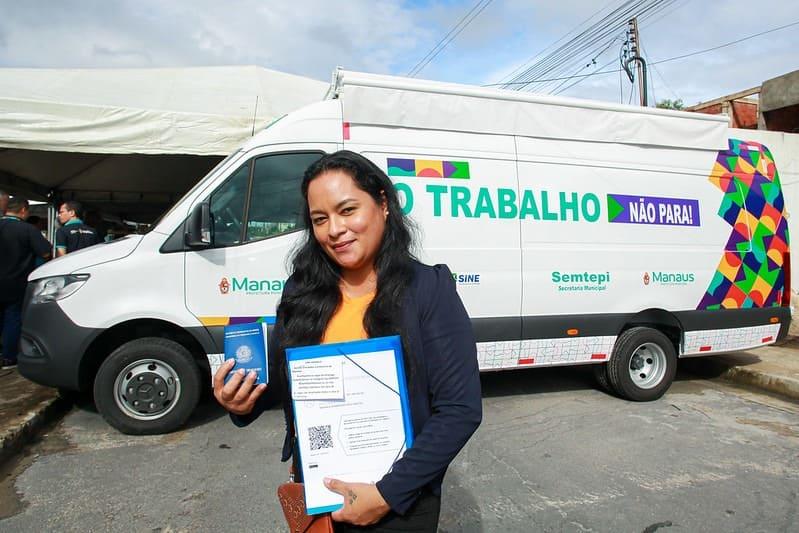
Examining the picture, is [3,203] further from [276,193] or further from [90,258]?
[276,193]

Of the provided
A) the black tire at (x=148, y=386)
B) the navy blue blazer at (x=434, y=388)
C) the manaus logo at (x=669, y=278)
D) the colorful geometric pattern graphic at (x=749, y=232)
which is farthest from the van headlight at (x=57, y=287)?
the colorful geometric pattern graphic at (x=749, y=232)

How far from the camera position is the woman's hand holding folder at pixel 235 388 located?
1236 millimetres

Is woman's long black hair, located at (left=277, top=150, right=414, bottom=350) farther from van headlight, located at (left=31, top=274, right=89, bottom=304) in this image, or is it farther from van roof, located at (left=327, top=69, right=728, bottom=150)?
van headlight, located at (left=31, top=274, right=89, bottom=304)

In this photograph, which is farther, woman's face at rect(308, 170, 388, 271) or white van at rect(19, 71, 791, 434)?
white van at rect(19, 71, 791, 434)

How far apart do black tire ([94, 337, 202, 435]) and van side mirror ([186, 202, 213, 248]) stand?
852 millimetres

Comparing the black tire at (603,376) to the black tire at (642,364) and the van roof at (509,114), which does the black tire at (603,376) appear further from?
the van roof at (509,114)

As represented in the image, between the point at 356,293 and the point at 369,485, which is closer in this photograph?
the point at 369,485

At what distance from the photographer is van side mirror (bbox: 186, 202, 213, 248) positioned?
3.79 meters

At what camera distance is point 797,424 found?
14.8 ft

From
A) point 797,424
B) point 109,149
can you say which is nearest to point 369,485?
point 797,424

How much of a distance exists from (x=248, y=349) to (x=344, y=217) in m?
0.41

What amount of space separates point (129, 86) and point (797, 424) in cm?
888

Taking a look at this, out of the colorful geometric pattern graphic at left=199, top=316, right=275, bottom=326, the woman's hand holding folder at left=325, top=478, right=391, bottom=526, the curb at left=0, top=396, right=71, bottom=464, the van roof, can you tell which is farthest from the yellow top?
the curb at left=0, top=396, right=71, bottom=464

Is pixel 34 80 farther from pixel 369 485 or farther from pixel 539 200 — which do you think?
pixel 369 485
